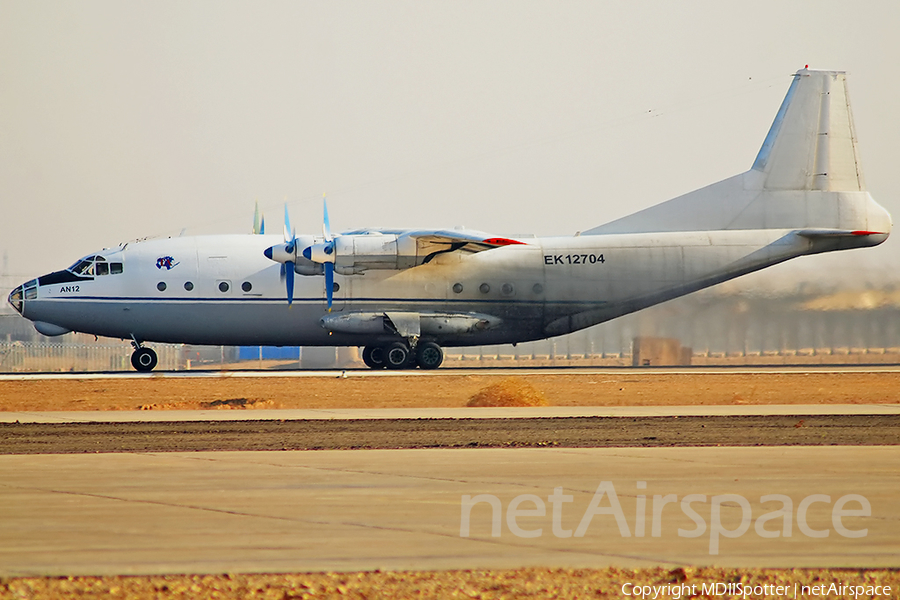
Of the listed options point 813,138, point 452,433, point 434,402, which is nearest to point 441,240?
point 434,402

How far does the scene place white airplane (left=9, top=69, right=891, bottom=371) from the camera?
3491cm

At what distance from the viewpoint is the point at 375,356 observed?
37594 millimetres

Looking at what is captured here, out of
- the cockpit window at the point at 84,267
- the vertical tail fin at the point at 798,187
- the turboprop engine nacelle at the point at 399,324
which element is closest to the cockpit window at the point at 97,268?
the cockpit window at the point at 84,267

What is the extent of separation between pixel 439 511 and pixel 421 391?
60.8ft

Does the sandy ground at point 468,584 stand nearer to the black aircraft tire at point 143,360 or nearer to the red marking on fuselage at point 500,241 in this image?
the red marking on fuselage at point 500,241

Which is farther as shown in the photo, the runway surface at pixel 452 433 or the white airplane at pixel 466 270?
the white airplane at pixel 466 270

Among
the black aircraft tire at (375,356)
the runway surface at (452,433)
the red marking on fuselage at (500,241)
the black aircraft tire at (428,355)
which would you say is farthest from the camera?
the black aircraft tire at (375,356)

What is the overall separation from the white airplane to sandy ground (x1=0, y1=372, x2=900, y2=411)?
4376 millimetres

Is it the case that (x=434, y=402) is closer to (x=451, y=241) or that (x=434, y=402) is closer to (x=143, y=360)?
(x=451, y=241)

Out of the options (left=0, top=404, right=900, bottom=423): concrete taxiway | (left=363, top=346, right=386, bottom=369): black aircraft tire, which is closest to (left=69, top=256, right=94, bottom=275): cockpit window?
(left=363, top=346, right=386, bottom=369): black aircraft tire

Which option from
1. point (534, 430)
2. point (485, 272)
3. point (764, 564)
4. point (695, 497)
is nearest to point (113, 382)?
point (485, 272)

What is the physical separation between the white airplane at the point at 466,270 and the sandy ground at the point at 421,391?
14.4ft

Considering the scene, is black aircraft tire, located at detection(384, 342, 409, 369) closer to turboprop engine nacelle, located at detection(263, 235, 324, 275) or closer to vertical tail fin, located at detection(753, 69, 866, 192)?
turboprop engine nacelle, located at detection(263, 235, 324, 275)

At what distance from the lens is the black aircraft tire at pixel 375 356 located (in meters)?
37.5
